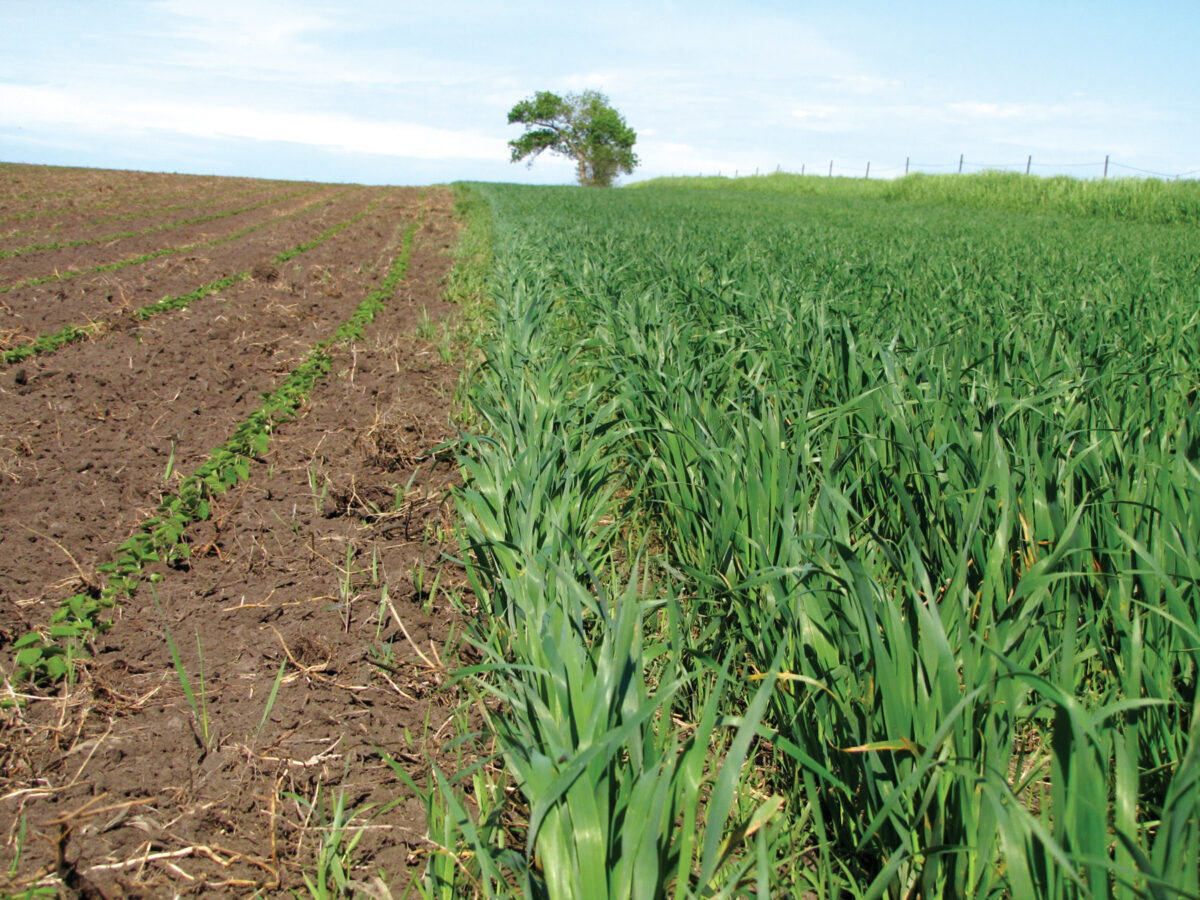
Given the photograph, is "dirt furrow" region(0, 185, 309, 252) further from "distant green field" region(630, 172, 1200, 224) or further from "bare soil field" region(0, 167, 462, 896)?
"distant green field" region(630, 172, 1200, 224)

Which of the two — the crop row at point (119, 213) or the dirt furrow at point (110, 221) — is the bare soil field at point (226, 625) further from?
the crop row at point (119, 213)

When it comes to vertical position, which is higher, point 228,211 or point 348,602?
point 228,211

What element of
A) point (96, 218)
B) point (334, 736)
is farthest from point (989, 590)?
point (96, 218)

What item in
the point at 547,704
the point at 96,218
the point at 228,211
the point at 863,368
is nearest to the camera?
the point at 547,704

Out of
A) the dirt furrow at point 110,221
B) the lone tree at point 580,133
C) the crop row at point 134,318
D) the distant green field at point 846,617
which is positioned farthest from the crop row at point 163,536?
the lone tree at point 580,133

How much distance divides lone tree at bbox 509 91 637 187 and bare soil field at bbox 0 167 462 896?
2554 inches

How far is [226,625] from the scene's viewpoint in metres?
2.61

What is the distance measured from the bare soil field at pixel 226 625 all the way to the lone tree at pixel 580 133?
6486 cm

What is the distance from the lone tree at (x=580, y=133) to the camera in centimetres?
6550

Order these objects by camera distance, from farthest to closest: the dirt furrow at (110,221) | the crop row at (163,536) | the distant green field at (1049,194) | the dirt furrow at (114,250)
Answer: the distant green field at (1049,194)
the dirt furrow at (110,221)
the dirt furrow at (114,250)
the crop row at (163,536)

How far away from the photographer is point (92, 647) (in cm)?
240

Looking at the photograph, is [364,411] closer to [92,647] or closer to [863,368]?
[92,647]

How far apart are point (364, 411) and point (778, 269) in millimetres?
3599

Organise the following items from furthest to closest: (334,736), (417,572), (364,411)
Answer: (364,411) → (417,572) → (334,736)
